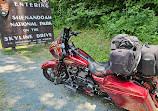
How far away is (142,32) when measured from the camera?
473cm

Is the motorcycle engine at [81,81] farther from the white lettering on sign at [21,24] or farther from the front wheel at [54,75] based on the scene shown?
the white lettering on sign at [21,24]

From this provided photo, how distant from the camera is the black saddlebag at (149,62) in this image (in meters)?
1.69

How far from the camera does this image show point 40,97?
9.07 feet

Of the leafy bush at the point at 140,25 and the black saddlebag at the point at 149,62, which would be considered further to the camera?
the leafy bush at the point at 140,25

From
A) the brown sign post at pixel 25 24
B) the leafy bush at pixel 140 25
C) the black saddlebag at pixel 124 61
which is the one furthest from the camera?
the brown sign post at pixel 25 24

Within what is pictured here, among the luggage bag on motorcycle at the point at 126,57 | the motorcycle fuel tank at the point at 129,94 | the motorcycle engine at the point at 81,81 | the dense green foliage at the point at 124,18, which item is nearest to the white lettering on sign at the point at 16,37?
the dense green foliage at the point at 124,18

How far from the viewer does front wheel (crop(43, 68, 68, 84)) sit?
9.66 feet

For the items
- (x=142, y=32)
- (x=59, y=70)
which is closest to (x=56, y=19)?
(x=142, y=32)

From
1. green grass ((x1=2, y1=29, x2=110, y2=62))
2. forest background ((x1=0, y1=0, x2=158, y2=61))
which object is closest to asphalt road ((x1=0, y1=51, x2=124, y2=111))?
green grass ((x1=2, y1=29, x2=110, y2=62))

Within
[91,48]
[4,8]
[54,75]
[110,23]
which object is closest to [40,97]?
[54,75]

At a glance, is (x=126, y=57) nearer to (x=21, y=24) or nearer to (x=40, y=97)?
(x=40, y=97)

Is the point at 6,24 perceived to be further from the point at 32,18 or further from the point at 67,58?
the point at 67,58

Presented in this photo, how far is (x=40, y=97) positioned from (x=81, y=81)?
0.99 meters

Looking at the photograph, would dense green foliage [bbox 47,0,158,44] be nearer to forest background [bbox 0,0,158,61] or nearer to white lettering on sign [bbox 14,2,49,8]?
forest background [bbox 0,0,158,61]
